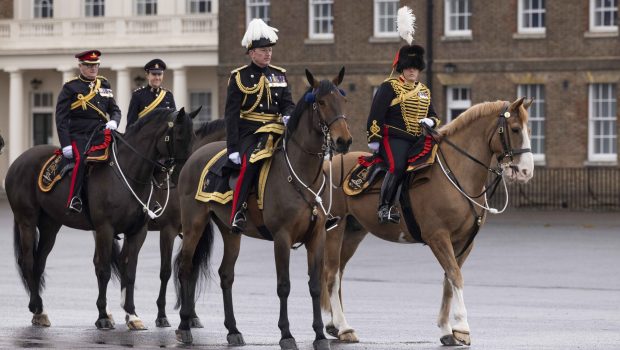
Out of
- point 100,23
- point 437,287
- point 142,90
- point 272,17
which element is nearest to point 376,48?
point 272,17

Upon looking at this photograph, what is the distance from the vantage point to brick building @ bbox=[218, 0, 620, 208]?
148 feet

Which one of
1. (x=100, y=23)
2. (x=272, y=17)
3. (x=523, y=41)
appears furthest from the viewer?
(x=100, y=23)

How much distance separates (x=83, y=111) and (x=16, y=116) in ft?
143

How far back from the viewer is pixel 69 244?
31109 millimetres

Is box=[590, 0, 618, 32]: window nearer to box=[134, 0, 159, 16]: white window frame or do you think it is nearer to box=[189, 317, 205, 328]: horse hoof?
box=[134, 0, 159, 16]: white window frame

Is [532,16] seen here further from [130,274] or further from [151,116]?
[130,274]

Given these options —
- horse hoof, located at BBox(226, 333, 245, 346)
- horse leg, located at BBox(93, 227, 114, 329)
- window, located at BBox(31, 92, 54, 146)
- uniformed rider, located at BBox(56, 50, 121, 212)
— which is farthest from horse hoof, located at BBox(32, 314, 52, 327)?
window, located at BBox(31, 92, 54, 146)

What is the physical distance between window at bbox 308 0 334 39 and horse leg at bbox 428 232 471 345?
35.4 meters

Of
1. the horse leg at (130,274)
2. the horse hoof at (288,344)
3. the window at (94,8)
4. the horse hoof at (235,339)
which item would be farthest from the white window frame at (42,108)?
the horse hoof at (288,344)

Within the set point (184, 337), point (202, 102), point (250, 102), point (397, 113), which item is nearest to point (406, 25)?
point (397, 113)

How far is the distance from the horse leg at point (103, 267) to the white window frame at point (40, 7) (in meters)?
46.3

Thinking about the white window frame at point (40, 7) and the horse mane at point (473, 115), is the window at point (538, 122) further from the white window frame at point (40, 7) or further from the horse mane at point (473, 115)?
the horse mane at point (473, 115)

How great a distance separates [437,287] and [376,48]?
28080mm

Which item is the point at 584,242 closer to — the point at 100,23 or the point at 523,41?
the point at 523,41
